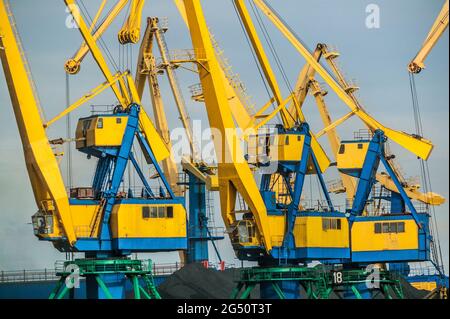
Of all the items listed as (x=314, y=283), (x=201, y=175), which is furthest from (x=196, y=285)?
(x=201, y=175)

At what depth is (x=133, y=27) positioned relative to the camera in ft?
256

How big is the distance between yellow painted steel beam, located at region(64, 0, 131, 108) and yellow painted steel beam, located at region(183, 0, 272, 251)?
12.9 ft

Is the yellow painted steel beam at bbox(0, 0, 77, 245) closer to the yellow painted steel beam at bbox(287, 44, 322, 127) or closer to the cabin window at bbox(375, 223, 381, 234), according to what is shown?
the cabin window at bbox(375, 223, 381, 234)

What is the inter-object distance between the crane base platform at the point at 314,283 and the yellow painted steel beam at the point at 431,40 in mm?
10850

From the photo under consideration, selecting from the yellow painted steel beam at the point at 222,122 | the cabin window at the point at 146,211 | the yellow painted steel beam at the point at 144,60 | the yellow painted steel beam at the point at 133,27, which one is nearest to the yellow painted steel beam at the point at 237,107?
the yellow painted steel beam at the point at 133,27

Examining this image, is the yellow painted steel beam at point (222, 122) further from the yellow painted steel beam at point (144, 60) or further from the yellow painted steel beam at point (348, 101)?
the yellow painted steel beam at point (144, 60)

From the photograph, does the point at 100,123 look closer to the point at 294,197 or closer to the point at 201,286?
the point at 294,197

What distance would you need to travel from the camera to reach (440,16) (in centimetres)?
7431

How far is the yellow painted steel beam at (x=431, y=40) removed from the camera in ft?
243

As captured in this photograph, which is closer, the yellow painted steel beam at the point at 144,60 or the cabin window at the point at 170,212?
the cabin window at the point at 170,212

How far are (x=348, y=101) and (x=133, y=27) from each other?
12.8m

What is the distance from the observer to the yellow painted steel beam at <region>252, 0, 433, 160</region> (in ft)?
255
